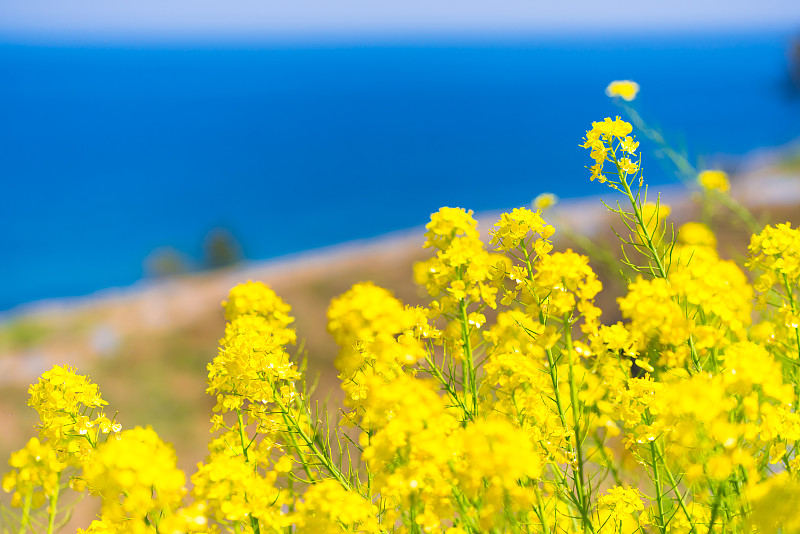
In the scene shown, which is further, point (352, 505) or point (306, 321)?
point (306, 321)

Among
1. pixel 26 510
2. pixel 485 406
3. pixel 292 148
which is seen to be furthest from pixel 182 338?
pixel 292 148

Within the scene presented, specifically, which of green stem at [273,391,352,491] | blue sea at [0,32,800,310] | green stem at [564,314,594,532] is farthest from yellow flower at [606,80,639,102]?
blue sea at [0,32,800,310]

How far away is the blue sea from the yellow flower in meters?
28.9

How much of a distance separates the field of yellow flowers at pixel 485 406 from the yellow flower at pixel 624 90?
50.1 inches

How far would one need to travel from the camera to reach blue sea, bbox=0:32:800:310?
61.0 metres

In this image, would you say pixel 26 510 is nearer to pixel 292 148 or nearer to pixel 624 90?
pixel 624 90

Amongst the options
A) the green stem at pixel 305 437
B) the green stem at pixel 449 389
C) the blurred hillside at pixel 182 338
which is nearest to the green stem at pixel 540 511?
the green stem at pixel 449 389

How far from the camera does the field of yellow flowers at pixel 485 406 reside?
4.08 feet

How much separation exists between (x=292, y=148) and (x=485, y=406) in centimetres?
9186

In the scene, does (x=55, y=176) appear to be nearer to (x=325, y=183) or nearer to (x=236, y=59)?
(x=325, y=183)

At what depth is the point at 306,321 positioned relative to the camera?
7.80 metres

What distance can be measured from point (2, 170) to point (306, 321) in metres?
88.8

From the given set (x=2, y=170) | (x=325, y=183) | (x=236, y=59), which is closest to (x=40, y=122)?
(x=2, y=170)

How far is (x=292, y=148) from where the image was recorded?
297 ft
